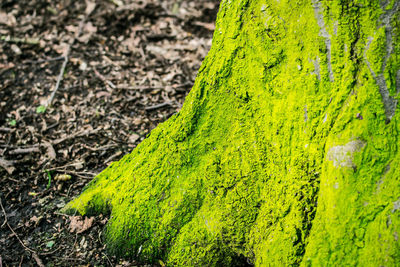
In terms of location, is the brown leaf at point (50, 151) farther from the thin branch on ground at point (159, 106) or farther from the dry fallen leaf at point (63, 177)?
the thin branch on ground at point (159, 106)

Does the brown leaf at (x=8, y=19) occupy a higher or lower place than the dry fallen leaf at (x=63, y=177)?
higher

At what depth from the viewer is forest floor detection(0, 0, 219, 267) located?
7.94ft

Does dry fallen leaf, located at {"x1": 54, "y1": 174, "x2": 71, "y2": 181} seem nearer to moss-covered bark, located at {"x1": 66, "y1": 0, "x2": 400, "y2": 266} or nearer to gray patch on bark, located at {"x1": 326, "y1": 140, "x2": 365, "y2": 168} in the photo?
moss-covered bark, located at {"x1": 66, "y1": 0, "x2": 400, "y2": 266}

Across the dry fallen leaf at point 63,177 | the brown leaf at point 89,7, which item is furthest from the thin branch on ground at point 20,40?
the dry fallen leaf at point 63,177

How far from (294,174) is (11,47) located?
448cm

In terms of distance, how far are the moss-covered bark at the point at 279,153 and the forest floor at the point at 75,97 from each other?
0.56 metres

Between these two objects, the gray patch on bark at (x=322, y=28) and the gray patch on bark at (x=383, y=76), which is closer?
the gray patch on bark at (x=383, y=76)

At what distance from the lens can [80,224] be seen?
242cm

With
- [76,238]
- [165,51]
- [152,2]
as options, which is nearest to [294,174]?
[76,238]

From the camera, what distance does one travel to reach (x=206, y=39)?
187 inches

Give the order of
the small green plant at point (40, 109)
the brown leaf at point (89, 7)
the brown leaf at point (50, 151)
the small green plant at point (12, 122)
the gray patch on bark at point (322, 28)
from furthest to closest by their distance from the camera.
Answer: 1. the brown leaf at point (89, 7)
2. the small green plant at point (40, 109)
3. the small green plant at point (12, 122)
4. the brown leaf at point (50, 151)
5. the gray patch on bark at point (322, 28)

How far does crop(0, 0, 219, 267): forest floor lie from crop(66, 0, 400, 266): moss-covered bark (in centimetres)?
56

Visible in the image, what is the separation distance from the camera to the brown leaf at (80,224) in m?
2.40

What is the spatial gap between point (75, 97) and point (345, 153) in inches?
129
